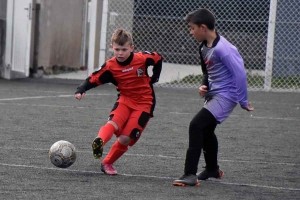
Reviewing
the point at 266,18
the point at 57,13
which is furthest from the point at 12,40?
the point at 266,18

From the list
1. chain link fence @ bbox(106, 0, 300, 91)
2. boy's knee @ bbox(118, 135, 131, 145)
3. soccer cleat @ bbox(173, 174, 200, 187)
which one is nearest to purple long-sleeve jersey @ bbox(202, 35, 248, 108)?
soccer cleat @ bbox(173, 174, 200, 187)

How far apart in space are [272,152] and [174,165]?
1.54m

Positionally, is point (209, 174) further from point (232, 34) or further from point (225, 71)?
point (232, 34)

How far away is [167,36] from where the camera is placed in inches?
804

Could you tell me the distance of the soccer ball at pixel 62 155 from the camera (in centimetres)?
725

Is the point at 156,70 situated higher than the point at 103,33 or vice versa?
the point at 156,70

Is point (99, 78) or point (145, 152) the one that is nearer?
point (99, 78)

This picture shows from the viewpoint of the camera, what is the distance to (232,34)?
768 inches

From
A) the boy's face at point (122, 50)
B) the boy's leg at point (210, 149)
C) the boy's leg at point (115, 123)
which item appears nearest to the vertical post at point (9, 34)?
the boy's leg at point (115, 123)

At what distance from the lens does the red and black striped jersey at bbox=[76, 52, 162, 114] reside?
298 inches

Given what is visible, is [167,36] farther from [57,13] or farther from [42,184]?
[42,184]

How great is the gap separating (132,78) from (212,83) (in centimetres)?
91

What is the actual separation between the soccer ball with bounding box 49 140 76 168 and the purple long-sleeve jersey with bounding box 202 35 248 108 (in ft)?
4.43

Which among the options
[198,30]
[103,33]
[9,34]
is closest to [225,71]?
[198,30]
